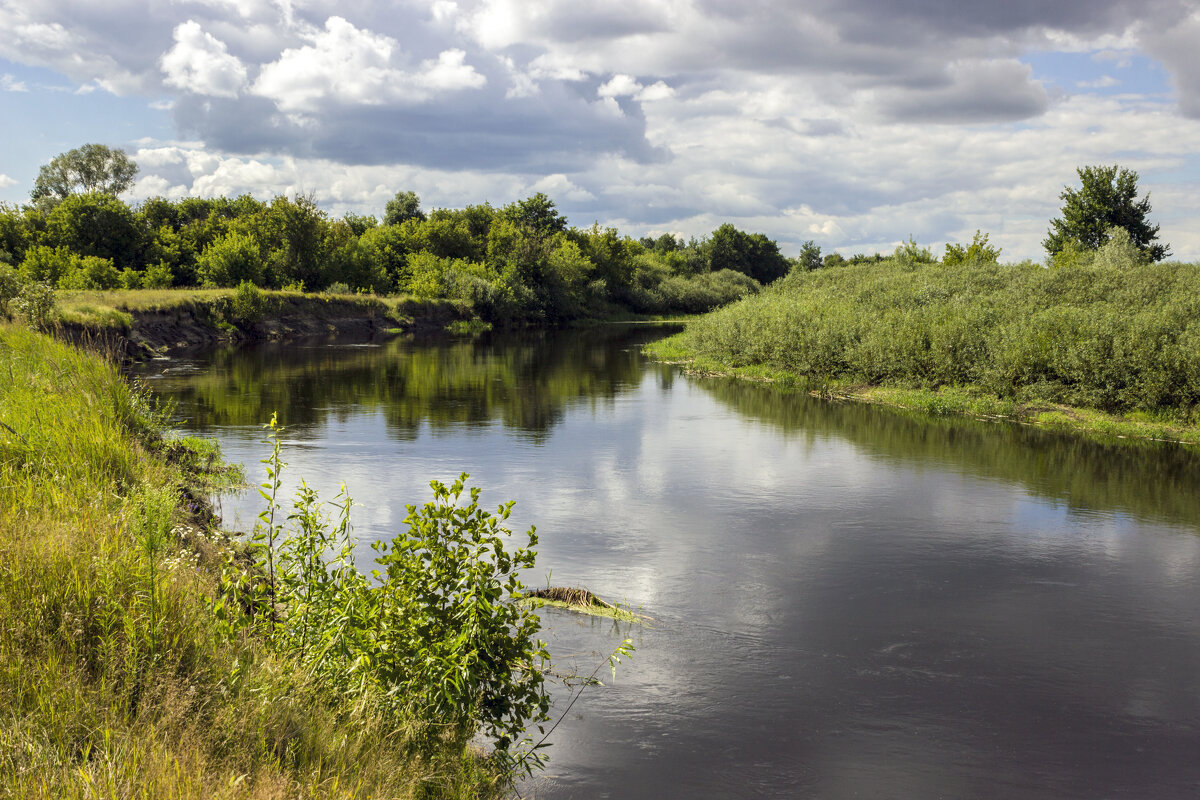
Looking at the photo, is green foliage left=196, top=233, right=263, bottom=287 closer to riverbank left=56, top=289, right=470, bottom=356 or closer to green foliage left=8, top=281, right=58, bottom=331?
riverbank left=56, top=289, right=470, bottom=356

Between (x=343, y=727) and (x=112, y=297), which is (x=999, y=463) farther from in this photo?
(x=112, y=297)

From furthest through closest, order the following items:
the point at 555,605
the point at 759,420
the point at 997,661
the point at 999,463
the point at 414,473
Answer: the point at 759,420
the point at 999,463
the point at 414,473
the point at 555,605
the point at 997,661

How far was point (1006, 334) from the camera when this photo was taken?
26.4 meters

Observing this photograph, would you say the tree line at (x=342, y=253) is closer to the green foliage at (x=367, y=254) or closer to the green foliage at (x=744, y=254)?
the green foliage at (x=367, y=254)

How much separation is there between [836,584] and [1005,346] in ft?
58.3

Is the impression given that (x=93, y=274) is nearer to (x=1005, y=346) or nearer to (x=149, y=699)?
(x=1005, y=346)

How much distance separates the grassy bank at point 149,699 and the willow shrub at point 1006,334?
23376mm

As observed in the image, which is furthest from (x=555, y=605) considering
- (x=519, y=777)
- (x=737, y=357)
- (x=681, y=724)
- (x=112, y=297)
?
(x=112, y=297)

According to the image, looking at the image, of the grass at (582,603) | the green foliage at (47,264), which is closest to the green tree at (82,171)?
the green foliage at (47,264)

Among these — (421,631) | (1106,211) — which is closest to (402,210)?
(1106,211)

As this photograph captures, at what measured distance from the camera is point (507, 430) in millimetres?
23203

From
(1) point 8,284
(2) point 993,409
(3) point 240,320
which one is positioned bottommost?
(2) point 993,409

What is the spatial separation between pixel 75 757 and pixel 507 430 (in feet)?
61.8

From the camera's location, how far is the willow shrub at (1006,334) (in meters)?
23.1
